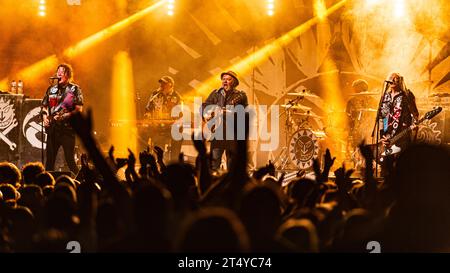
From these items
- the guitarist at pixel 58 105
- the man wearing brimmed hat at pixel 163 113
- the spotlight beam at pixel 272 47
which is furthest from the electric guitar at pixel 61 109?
the spotlight beam at pixel 272 47

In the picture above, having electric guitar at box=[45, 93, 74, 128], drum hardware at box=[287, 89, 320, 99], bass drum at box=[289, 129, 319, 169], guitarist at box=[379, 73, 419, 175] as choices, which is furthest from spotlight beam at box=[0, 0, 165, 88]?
guitarist at box=[379, 73, 419, 175]

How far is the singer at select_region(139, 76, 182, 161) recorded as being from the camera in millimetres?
11719

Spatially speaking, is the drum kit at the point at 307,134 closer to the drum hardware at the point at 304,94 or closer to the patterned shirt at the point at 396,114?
the drum hardware at the point at 304,94

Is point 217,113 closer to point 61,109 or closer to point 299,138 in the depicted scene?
point 61,109

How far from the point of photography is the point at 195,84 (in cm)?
1312

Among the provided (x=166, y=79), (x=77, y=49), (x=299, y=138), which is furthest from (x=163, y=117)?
(x=77, y=49)

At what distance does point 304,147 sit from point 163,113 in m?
2.62

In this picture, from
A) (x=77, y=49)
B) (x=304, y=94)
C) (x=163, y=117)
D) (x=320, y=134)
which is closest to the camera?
(x=163, y=117)

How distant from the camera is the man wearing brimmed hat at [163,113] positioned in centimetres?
1173

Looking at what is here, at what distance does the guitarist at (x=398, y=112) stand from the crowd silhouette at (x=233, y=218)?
22.1 ft

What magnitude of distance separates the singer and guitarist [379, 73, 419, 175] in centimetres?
390

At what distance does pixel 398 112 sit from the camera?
9.22m

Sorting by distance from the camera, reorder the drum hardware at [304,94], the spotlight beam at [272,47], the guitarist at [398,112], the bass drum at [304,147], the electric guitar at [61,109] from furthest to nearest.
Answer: the spotlight beam at [272,47] < the drum hardware at [304,94] < the bass drum at [304,147] < the guitarist at [398,112] < the electric guitar at [61,109]

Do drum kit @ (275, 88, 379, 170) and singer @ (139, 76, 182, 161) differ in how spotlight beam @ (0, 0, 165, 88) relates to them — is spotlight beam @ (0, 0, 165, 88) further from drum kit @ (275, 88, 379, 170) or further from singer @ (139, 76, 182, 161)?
drum kit @ (275, 88, 379, 170)
